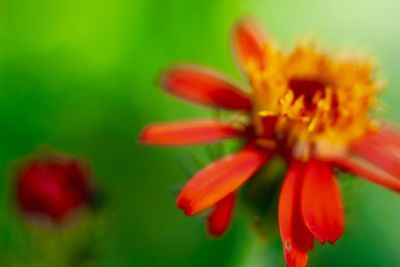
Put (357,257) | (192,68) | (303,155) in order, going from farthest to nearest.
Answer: (357,257) < (192,68) < (303,155)

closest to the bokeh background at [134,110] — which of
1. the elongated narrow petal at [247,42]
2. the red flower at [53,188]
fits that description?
the red flower at [53,188]

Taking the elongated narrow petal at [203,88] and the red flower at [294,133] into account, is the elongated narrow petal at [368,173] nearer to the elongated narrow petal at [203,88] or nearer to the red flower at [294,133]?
the red flower at [294,133]

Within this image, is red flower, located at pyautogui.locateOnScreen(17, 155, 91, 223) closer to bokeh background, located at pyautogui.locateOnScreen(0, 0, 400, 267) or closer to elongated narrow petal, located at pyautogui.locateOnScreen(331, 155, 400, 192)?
bokeh background, located at pyautogui.locateOnScreen(0, 0, 400, 267)

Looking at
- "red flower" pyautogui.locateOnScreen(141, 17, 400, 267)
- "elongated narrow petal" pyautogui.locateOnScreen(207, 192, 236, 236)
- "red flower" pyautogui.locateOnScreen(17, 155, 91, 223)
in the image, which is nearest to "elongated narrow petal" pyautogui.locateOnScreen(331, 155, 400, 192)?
"red flower" pyautogui.locateOnScreen(141, 17, 400, 267)

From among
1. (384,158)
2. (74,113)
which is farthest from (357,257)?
(74,113)

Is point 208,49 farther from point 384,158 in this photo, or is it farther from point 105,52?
point 384,158
